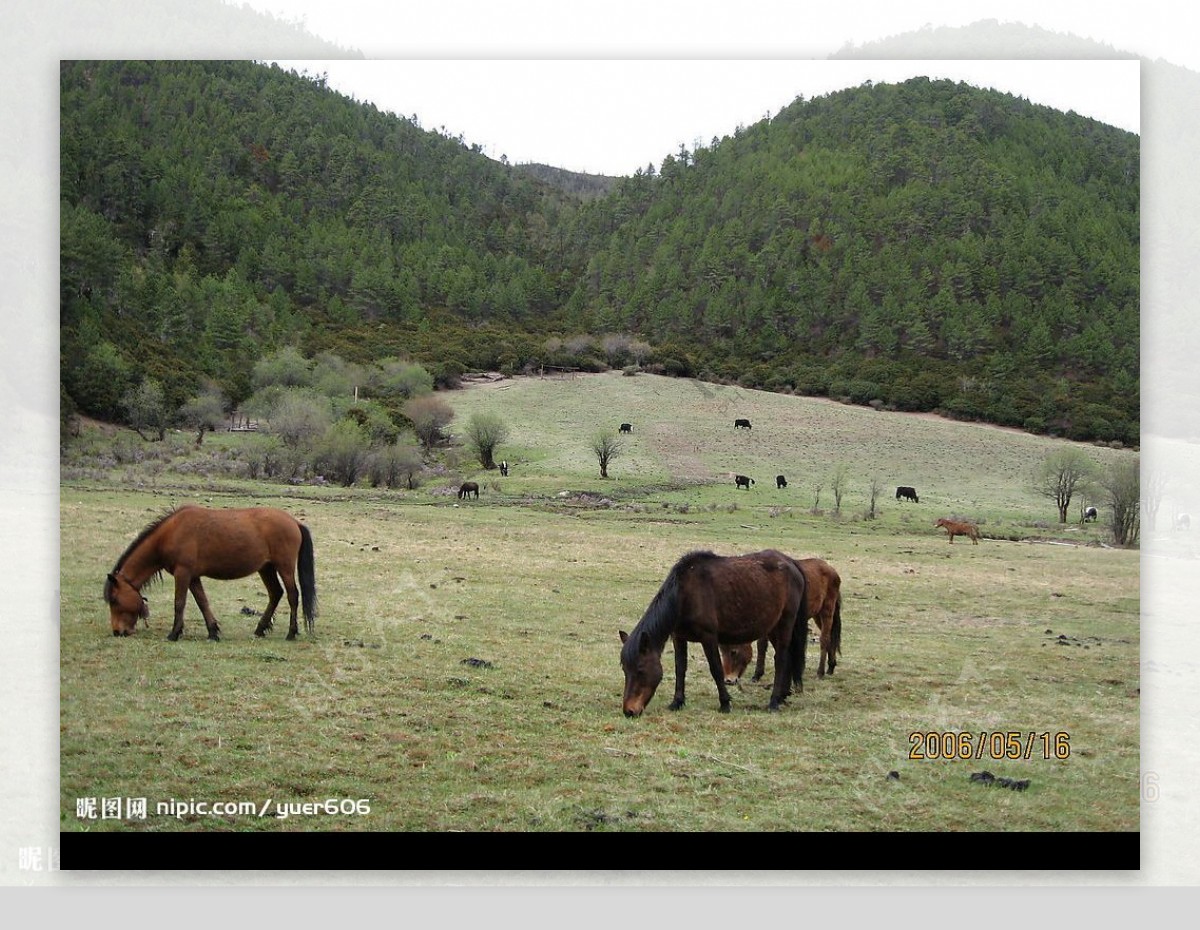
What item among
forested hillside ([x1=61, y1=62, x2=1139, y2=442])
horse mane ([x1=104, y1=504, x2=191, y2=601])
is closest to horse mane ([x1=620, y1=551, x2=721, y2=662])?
horse mane ([x1=104, y1=504, x2=191, y2=601])

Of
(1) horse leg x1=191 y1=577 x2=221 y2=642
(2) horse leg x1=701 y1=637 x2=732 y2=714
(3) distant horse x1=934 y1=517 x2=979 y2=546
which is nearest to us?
(2) horse leg x1=701 y1=637 x2=732 y2=714

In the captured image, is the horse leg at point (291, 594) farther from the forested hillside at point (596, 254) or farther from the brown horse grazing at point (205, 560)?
the forested hillside at point (596, 254)

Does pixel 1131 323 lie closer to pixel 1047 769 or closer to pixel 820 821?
pixel 1047 769

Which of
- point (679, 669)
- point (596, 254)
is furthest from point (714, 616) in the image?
point (596, 254)

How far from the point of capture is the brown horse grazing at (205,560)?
988cm

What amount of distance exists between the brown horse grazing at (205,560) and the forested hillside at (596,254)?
8.02 feet

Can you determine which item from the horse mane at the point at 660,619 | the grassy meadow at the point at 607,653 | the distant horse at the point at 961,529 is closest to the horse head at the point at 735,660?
the grassy meadow at the point at 607,653

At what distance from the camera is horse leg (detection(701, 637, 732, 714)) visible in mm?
9094

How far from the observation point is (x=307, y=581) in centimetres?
1040

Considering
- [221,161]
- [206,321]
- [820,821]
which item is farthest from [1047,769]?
[221,161]

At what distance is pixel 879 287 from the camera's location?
1582 centimetres

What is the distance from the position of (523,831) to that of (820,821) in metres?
2.76
